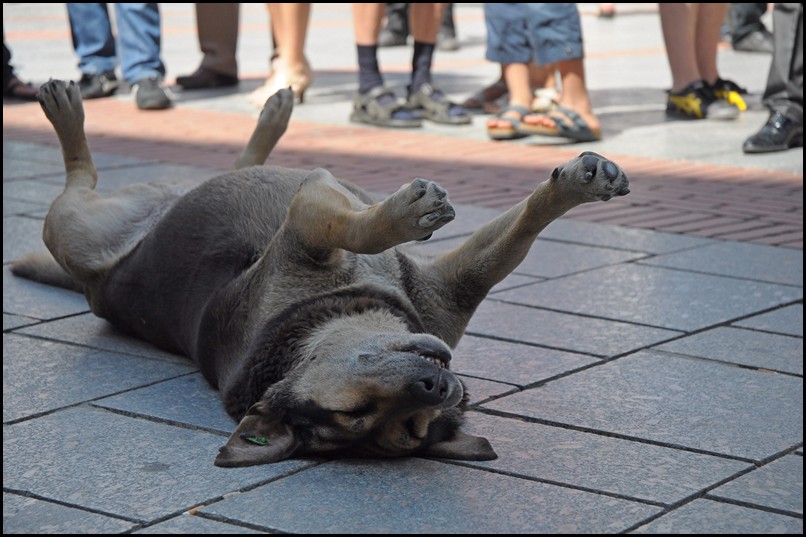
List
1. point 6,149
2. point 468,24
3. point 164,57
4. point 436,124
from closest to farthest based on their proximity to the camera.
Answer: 1. point 6,149
2. point 436,124
3. point 164,57
4. point 468,24

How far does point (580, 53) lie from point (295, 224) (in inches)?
176

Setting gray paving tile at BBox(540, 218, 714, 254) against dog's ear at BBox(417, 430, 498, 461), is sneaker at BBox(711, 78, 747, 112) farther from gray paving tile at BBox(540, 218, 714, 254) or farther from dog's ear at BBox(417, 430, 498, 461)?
dog's ear at BBox(417, 430, 498, 461)

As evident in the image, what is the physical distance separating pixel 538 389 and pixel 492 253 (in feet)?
1.27

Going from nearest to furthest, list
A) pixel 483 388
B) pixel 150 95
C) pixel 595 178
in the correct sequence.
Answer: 1. pixel 595 178
2. pixel 483 388
3. pixel 150 95

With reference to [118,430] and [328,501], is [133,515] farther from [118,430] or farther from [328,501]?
[118,430]

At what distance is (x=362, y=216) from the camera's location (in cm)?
290

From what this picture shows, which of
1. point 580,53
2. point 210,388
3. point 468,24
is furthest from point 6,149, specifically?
point 468,24

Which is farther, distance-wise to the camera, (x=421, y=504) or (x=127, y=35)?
(x=127, y=35)

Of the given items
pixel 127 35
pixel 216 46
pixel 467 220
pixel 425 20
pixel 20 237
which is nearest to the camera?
pixel 20 237

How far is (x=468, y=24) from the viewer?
55.4 feet

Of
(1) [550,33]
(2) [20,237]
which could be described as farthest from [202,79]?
(2) [20,237]

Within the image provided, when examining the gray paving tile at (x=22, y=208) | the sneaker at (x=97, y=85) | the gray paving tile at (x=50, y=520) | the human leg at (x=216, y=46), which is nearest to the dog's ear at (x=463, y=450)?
the gray paving tile at (x=50, y=520)

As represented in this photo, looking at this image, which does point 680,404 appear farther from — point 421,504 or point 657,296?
point 657,296

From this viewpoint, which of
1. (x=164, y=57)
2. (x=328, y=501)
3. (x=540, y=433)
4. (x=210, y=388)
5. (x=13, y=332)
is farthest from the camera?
(x=164, y=57)
